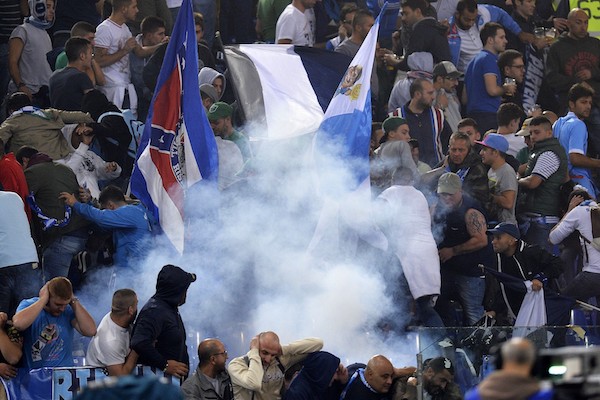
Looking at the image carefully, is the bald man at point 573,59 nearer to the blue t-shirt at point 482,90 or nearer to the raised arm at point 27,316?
the blue t-shirt at point 482,90

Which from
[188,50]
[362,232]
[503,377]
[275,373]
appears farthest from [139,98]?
[503,377]

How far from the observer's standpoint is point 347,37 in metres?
16.9

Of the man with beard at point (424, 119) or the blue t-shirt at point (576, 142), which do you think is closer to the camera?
the man with beard at point (424, 119)

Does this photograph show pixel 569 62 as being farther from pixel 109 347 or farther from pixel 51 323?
pixel 51 323

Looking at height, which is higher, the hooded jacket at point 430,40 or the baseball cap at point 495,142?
the hooded jacket at point 430,40

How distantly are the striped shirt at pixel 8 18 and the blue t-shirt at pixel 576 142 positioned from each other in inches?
229

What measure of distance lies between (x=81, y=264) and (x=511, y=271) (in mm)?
3752

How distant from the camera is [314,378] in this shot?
11.2m

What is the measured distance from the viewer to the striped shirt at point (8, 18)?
16.1m

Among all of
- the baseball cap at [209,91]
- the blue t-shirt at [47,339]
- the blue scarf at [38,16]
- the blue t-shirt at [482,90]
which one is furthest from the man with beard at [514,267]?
the blue scarf at [38,16]

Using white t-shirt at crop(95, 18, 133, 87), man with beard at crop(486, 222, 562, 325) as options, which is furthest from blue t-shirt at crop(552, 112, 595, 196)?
white t-shirt at crop(95, 18, 133, 87)

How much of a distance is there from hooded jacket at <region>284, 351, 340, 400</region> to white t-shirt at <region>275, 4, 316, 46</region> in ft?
20.2

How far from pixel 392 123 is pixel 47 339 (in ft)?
14.6

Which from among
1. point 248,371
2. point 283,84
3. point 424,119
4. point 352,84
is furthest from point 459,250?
point 248,371
